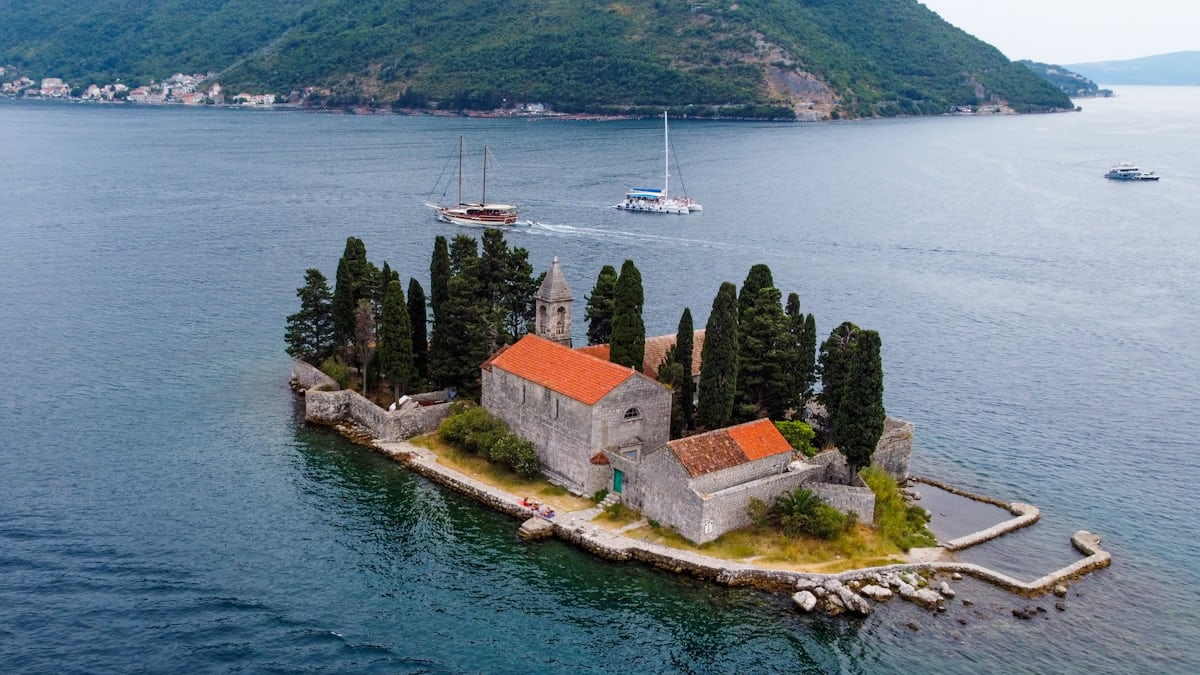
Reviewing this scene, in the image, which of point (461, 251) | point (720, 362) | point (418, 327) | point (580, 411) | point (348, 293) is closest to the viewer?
point (580, 411)

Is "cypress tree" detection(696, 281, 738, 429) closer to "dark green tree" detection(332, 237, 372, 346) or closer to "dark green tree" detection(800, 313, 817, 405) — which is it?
"dark green tree" detection(800, 313, 817, 405)

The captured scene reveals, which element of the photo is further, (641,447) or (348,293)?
(348,293)

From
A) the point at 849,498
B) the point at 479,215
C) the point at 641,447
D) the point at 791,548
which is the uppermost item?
the point at 479,215

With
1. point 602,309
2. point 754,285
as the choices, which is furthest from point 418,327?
point 754,285

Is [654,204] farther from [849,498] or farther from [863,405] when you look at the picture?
[849,498]

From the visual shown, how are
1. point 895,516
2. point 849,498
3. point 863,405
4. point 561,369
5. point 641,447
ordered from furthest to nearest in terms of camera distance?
point 561,369, point 641,447, point 895,516, point 863,405, point 849,498

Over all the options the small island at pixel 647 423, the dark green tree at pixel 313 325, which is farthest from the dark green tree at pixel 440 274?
the dark green tree at pixel 313 325

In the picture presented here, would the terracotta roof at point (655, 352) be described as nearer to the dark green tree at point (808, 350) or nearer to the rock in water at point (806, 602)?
the dark green tree at point (808, 350)
